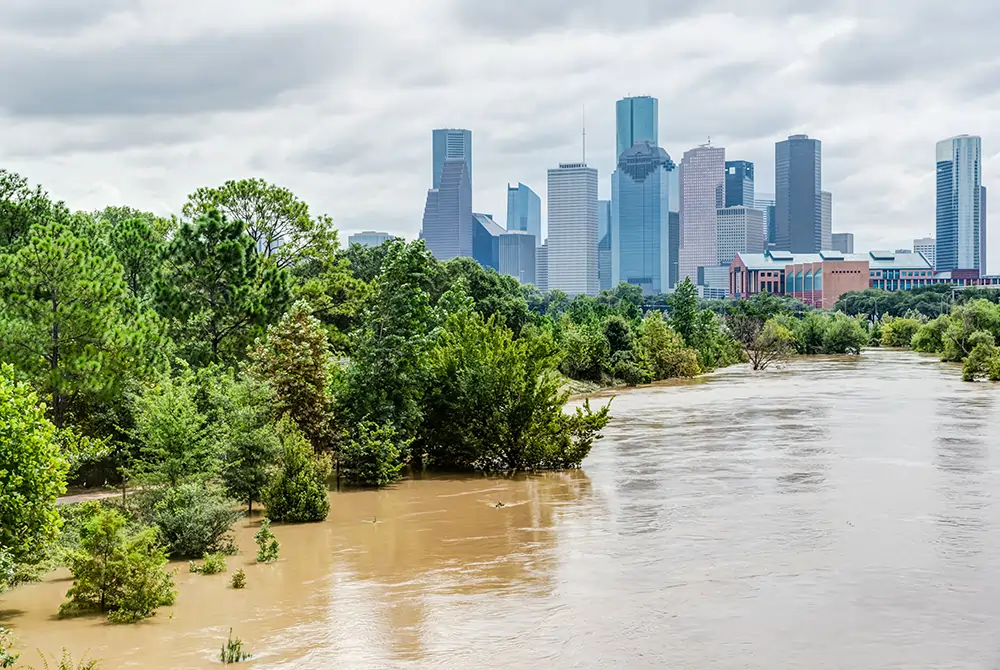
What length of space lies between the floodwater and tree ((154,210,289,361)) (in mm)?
6298

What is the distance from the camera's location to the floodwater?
41.4ft

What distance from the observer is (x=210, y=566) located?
52.7 feet

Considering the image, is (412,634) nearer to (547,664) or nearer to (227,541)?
(547,664)

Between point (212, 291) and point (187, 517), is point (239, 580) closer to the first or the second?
point (187, 517)

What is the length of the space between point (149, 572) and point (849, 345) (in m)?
90.0

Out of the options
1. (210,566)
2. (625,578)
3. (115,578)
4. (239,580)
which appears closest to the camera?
(115,578)

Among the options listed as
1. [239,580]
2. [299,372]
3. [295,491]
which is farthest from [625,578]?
[299,372]

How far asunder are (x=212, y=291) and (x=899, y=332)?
96633 millimetres

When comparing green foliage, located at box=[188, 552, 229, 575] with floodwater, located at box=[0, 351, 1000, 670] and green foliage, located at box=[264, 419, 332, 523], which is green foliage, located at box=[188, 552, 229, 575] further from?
green foliage, located at box=[264, 419, 332, 523]

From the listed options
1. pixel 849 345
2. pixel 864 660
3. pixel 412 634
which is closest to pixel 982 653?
pixel 864 660

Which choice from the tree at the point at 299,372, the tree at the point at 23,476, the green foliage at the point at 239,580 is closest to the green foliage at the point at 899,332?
the tree at the point at 299,372

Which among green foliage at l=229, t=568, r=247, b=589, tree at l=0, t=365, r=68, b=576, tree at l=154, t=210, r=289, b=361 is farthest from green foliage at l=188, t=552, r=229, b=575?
tree at l=154, t=210, r=289, b=361

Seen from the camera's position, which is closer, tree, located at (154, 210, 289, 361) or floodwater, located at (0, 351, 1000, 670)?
floodwater, located at (0, 351, 1000, 670)

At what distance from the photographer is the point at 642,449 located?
31312 mm
